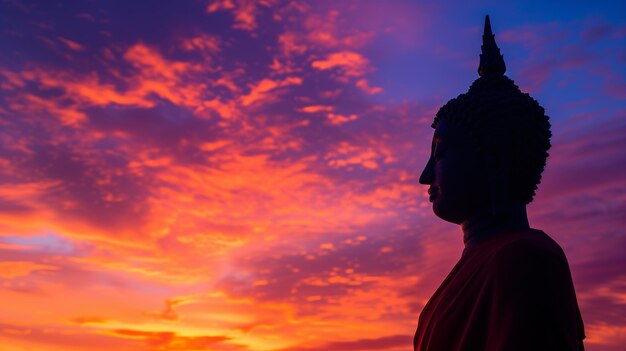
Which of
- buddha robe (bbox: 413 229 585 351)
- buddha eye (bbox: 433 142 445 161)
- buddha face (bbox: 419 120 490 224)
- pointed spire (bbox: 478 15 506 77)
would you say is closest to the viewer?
buddha robe (bbox: 413 229 585 351)

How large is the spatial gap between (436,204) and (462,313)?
1.38 metres

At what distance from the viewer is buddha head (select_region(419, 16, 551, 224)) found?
6.30 m

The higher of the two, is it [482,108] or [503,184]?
[482,108]

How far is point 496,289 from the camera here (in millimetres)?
5125

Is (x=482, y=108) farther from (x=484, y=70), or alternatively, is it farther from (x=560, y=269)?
(x=560, y=269)

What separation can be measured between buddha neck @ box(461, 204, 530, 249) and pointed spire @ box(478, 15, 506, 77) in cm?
169

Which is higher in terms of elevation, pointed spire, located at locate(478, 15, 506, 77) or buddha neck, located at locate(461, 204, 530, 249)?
pointed spire, located at locate(478, 15, 506, 77)

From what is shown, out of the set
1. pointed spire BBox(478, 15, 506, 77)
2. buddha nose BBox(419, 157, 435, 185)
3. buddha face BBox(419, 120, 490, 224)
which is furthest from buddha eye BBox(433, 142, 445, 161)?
pointed spire BBox(478, 15, 506, 77)

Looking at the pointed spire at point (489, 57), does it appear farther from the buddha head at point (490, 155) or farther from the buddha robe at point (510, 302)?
the buddha robe at point (510, 302)

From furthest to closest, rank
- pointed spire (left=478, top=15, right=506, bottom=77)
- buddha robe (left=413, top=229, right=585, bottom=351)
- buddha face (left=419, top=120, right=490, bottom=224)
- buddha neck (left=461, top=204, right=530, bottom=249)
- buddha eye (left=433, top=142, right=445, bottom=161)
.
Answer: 1. pointed spire (left=478, top=15, right=506, bottom=77)
2. buddha eye (left=433, top=142, right=445, bottom=161)
3. buddha face (left=419, top=120, right=490, bottom=224)
4. buddha neck (left=461, top=204, right=530, bottom=249)
5. buddha robe (left=413, top=229, right=585, bottom=351)

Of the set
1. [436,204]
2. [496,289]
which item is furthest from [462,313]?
[436,204]

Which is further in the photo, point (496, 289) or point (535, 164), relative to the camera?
point (535, 164)

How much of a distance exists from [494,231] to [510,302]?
1400 mm

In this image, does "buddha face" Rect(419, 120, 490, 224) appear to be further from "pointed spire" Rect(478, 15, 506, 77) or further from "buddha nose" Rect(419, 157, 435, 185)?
"pointed spire" Rect(478, 15, 506, 77)
